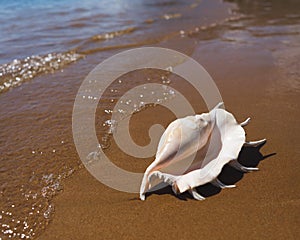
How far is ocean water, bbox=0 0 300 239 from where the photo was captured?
9.35 ft

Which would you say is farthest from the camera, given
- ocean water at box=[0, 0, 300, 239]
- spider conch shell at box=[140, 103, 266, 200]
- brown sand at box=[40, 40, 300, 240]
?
ocean water at box=[0, 0, 300, 239]

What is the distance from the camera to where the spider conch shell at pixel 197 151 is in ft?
8.18

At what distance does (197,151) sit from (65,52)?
4.31 metres

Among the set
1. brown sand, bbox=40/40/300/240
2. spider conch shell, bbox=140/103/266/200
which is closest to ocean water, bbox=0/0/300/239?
brown sand, bbox=40/40/300/240

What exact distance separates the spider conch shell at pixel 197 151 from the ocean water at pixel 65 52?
851 millimetres

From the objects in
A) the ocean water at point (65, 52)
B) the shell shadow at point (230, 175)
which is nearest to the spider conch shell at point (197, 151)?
the shell shadow at point (230, 175)

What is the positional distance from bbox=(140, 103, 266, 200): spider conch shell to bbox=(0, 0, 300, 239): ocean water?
0.85 meters

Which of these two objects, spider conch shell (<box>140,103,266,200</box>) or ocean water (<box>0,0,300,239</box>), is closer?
spider conch shell (<box>140,103,266,200</box>)

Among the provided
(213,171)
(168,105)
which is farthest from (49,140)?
(213,171)

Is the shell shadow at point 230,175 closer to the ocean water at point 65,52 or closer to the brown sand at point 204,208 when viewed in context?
the brown sand at point 204,208

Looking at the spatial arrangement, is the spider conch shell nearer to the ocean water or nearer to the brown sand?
the brown sand

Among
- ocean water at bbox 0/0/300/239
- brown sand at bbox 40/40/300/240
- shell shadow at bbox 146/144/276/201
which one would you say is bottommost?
brown sand at bbox 40/40/300/240

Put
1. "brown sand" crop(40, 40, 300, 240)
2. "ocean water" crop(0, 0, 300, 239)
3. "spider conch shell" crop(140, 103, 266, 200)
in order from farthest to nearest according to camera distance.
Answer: "ocean water" crop(0, 0, 300, 239) < "spider conch shell" crop(140, 103, 266, 200) < "brown sand" crop(40, 40, 300, 240)

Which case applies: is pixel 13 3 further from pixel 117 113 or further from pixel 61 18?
pixel 117 113
